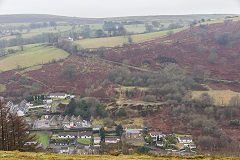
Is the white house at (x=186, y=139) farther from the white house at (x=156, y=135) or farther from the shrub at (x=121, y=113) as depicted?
the shrub at (x=121, y=113)

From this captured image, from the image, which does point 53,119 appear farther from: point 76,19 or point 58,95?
point 76,19

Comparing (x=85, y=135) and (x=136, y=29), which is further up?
(x=136, y=29)

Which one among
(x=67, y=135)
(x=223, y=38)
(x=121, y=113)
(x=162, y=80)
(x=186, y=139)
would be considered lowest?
(x=67, y=135)

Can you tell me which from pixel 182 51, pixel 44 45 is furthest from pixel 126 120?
pixel 44 45

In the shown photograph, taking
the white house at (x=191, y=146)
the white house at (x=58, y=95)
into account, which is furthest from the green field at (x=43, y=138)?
the white house at (x=191, y=146)

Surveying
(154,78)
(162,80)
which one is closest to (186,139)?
(162,80)

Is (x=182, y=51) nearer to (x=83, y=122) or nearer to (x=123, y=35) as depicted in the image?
(x=123, y=35)

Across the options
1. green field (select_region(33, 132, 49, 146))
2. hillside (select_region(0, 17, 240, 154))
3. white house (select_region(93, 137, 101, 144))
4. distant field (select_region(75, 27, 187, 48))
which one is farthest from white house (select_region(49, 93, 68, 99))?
distant field (select_region(75, 27, 187, 48))
